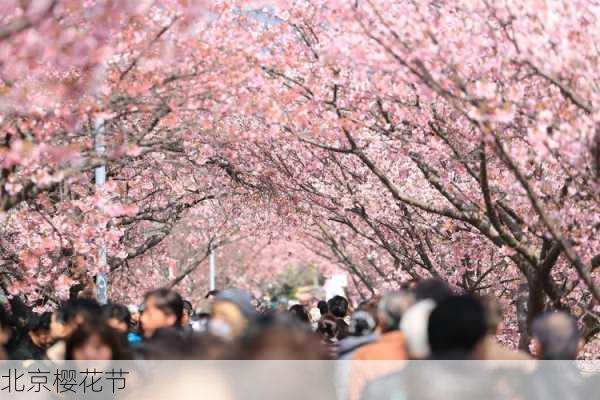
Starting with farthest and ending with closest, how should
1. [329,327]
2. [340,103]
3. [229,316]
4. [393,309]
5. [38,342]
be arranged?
[329,327], [340,103], [38,342], [393,309], [229,316]

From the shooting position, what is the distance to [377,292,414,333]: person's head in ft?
23.6

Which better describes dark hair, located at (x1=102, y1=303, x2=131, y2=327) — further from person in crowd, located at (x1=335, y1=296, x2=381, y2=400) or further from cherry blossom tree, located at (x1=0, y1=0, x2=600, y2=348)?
person in crowd, located at (x1=335, y1=296, x2=381, y2=400)

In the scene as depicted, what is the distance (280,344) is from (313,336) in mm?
Answer: 503

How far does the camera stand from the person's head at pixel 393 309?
23.6ft

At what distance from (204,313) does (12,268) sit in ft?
26.5

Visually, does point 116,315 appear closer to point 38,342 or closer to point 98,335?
point 38,342

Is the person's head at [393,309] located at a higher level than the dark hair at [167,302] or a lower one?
lower

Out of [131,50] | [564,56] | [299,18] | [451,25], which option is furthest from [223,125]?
[564,56]

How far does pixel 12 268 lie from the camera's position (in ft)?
54.9

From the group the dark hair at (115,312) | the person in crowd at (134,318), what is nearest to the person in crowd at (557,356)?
the dark hair at (115,312)

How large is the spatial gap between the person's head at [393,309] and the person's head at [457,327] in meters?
1.63

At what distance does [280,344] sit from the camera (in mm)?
4895

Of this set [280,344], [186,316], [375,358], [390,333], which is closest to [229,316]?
[390,333]

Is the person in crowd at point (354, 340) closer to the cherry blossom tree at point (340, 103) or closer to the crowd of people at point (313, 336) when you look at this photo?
the crowd of people at point (313, 336)
